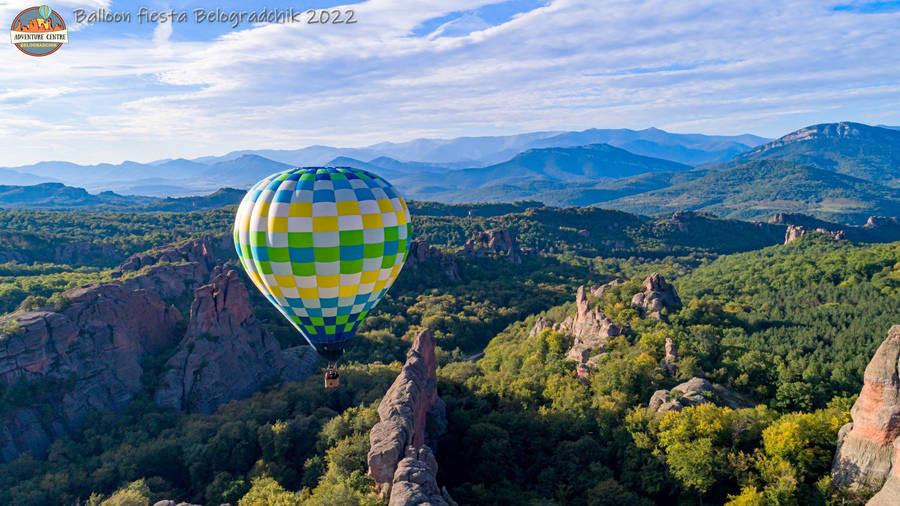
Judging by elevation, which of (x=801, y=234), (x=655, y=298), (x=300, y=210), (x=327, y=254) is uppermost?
(x=300, y=210)

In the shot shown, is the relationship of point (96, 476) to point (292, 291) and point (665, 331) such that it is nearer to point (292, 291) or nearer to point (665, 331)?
point (292, 291)

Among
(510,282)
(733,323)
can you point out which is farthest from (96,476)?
(510,282)

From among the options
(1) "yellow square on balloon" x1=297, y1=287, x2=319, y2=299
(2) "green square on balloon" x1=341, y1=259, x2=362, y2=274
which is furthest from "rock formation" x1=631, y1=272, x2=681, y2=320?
(1) "yellow square on balloon" x1=297, y1=287, x2=319, y2=299

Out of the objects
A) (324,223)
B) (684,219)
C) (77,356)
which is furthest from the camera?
(684,219)

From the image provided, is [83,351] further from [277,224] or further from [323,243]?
[323,243]

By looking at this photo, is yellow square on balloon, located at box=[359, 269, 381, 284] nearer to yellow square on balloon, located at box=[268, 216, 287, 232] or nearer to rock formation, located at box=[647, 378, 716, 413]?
yellow square on balloon, located at box=[268, 216, 287, 232]

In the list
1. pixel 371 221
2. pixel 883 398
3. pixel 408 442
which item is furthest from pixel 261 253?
pixel 883 398
